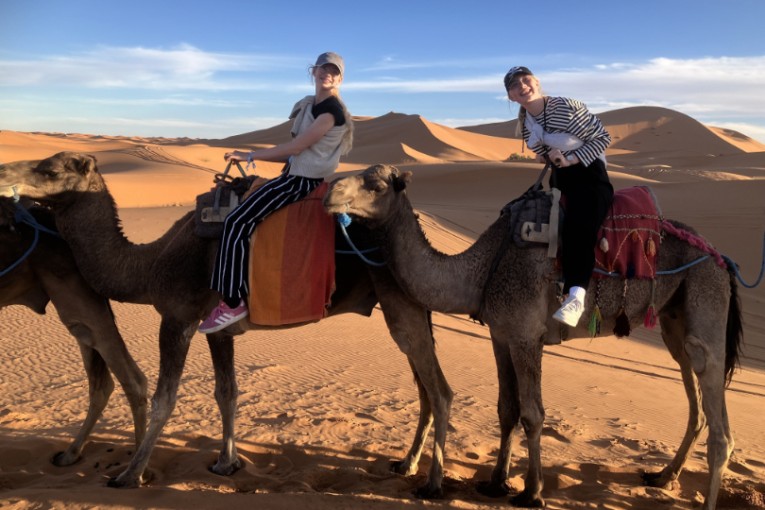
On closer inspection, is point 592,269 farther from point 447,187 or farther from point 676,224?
point 447,187

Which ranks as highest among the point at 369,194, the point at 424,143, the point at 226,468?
the point at 424,143

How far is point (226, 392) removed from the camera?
18.5 feet

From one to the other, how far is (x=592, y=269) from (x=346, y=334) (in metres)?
6.37

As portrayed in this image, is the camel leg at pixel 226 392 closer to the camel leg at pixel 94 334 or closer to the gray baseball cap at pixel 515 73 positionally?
the camel leg at pixel 94 334

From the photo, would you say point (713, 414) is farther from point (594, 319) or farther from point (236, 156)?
point (236, 156)

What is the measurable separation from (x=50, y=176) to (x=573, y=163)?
3.78m

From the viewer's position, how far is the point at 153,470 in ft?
17.9

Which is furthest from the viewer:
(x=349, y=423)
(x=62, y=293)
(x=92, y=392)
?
(x=349, y=423)

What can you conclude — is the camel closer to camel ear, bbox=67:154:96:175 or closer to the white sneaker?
the white sneaker

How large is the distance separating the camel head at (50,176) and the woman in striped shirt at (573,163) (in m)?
3.21

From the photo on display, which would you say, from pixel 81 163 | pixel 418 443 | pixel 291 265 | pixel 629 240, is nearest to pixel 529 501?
pixel 418 443

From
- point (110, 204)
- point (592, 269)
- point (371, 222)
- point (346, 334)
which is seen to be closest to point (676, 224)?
point (592, 269)

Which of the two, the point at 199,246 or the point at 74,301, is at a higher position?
the point at 199,246

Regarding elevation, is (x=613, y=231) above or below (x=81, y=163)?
below
